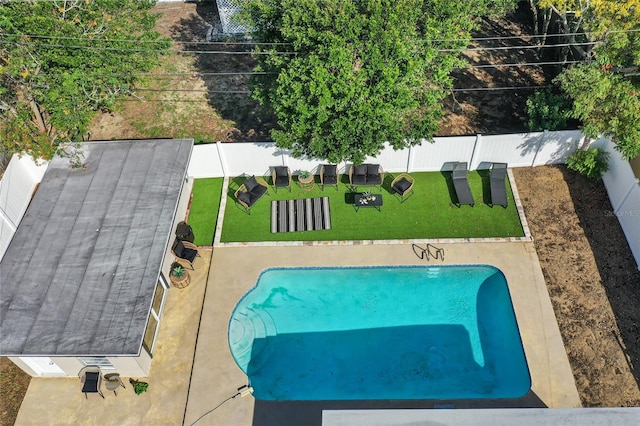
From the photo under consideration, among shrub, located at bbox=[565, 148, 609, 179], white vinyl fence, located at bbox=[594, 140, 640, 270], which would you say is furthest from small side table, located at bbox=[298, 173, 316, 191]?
white vinyl fence, located at bbox=[594, 140, 640, 270]

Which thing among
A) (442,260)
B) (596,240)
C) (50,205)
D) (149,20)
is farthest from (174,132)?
(596,240)

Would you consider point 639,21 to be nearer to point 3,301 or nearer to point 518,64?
point 518,64

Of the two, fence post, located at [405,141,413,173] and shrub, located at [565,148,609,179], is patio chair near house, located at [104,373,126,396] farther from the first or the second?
shrub, located at [565,148,609,179]

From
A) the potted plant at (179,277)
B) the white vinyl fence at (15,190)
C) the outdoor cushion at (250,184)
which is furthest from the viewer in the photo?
the outdoor cushion at (250,184)

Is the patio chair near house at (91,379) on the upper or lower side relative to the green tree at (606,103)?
lower

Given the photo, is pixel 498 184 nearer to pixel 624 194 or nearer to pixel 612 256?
pixel 624 194

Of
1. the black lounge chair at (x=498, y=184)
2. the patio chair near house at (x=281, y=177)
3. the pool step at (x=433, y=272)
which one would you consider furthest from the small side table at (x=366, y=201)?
the black lounge chair at (x=498, y=184)

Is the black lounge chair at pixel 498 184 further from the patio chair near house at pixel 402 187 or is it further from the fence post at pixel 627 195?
the fence post at pixel 627 195

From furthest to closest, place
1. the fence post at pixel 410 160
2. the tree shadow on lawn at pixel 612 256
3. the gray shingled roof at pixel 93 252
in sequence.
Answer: the fence post at pixel 410 160 → the tree shadow on lawn at pixel 612 256 → the gray shingled roof at pixel 93 252
